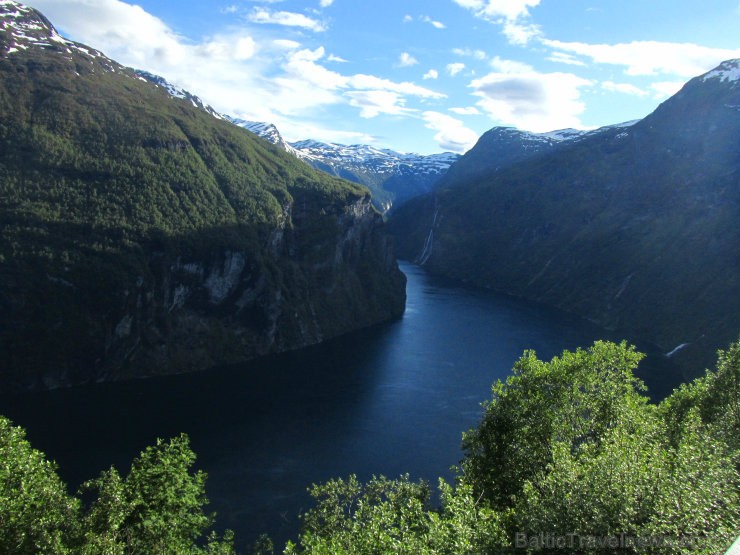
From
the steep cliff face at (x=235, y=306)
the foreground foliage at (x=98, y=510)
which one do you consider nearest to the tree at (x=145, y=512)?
the foreground foliage at (x=98, y=510)

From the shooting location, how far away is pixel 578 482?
68.7ft

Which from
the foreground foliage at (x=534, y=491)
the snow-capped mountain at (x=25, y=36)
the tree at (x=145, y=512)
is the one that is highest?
the snow-capped mountain at (x=25, y=36)

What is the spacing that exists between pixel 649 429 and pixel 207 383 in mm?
107617

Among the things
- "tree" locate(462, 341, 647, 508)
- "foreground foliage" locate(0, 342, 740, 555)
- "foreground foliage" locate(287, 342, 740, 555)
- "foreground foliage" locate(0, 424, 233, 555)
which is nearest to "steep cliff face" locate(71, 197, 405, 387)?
"foreground foliage" locate(0, 424, 233, 555)

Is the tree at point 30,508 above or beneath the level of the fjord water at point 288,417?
above

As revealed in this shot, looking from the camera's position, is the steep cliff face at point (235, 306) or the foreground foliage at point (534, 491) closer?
the foreground foliage at point (534, 491)

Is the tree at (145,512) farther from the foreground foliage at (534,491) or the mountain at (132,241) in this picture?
the mountain at (132,241)

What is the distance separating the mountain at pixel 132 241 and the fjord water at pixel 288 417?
11.6 metres

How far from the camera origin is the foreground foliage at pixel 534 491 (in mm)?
19062

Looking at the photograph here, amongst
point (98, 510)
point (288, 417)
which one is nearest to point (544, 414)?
point (98, 510)

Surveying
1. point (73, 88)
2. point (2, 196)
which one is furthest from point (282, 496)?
point (73, 88)

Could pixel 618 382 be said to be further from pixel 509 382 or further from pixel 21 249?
pixel 21 249

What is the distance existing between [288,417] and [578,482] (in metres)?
84.5

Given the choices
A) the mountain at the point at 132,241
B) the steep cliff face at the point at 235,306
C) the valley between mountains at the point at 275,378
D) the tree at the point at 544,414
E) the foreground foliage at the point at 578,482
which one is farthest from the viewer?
the steep cliff face at the point at 235,306
